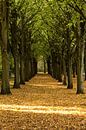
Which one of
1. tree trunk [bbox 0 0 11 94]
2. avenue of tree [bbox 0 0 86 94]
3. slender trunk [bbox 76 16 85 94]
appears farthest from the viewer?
slender trunk [bbox 76 16 85 94]

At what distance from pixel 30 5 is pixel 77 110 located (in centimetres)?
2018

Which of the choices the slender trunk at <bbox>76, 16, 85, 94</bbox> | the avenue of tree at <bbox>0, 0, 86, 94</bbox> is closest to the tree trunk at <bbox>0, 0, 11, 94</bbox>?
the avenue of tree at <bbox>0, 0, 86, 94</bbox>

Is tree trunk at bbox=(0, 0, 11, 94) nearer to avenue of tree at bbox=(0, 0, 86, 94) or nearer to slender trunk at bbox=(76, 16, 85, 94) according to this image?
avenue of tree at bbox=(0, 0, 86, 94)

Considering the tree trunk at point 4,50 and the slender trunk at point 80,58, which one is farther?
the slender trunk at point 80,58

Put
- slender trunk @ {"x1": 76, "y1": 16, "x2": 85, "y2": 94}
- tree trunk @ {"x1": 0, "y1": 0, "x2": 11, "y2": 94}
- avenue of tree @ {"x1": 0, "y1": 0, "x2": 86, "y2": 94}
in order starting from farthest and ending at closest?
slender trunk @ {"x1": 76, "y1": 16, "x2": 85, "y2": 94}
avenue of tree @ {"x1": 0, "y1": 0, "x2": 86, "y2": 94}
tree trunk @ {"x1": 0, "y1": 0, "x2": 11, "y2": 94}

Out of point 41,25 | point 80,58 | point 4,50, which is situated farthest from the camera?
point 41,25

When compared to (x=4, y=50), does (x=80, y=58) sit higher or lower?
lower

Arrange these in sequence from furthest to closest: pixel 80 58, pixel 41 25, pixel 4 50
Result: pixel 41 25
pixel 80 58
pixel 4 50

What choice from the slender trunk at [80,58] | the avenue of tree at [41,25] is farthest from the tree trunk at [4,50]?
the slender trunk at [80,58]

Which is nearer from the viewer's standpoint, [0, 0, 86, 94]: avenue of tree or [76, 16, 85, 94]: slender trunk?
[0, 0, 86, 94]: avenue of tree

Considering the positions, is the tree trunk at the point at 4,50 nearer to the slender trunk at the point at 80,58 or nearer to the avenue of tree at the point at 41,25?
the avenue of tree at the point at 41,25

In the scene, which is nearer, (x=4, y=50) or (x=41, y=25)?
(x=4, y=50)

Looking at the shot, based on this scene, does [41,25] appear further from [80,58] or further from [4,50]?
[4,50]

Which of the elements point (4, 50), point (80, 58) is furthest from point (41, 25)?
point (4, 50)
